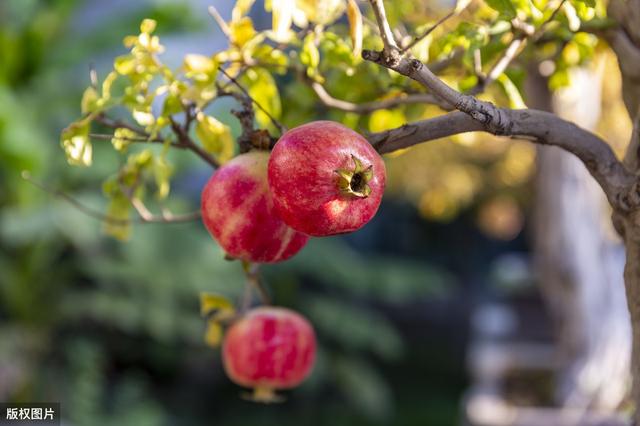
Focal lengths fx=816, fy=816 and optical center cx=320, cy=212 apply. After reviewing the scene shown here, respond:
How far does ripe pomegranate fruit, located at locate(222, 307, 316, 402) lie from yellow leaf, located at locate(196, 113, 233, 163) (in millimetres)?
230

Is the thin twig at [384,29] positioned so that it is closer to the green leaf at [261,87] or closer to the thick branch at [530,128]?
the thick branch at [530,128]

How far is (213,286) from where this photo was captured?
16.0 feet

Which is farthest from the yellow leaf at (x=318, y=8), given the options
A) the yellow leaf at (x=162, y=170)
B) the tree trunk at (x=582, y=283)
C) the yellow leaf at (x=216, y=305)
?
the tree trunk at (x=582, y=283)

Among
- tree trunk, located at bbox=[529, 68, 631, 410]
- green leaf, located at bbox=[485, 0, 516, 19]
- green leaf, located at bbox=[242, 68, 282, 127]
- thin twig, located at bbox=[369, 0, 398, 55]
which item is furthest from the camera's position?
tree trunk, located at bbox=[529, 68, 631, 410]

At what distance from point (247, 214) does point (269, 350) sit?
0.30 m

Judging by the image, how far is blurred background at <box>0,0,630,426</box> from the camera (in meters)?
2.66

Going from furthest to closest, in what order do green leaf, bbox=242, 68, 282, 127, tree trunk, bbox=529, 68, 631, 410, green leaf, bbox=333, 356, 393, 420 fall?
green leaf, bbox=333, 356, 393, 420
tree trunk, bbox=529, 68, 631, 410
green leaf, bbox=242, 68, 282, 127

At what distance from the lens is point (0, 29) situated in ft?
16.2

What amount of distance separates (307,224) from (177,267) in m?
4.39

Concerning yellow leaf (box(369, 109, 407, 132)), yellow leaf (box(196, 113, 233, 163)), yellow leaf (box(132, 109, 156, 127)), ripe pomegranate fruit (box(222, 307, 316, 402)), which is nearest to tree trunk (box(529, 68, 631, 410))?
yellow leaf (box(369, 109, 407, 132))

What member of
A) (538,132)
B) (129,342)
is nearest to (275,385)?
(538,132)

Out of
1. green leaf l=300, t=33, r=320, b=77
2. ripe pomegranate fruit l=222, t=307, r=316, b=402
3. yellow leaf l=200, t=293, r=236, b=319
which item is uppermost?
green leaf l=300, t=33, r=320, b=77

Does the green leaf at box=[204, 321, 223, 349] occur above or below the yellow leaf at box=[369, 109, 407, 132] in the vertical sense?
below

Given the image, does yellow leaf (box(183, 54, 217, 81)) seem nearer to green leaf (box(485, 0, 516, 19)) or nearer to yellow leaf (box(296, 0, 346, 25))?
yellow leaf (box(296, 0, 346, 25))
